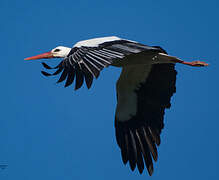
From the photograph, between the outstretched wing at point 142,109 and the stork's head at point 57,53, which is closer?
the outstretched wing at point 142,109

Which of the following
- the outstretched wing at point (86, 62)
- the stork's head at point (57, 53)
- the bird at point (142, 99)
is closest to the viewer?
the outstretched wing at point (86, 62)

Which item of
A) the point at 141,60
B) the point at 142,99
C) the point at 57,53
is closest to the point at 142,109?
the point at 142,99

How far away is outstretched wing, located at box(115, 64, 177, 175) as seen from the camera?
773cm

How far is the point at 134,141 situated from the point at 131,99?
2.91ft

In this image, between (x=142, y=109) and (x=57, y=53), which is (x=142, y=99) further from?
(x=57, y=53)

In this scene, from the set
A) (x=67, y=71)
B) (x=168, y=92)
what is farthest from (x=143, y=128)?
(x=67, y=71)

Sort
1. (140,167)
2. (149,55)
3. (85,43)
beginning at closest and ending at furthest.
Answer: (85,43)
(149,55)
(140,167)

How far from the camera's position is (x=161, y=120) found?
7871mm

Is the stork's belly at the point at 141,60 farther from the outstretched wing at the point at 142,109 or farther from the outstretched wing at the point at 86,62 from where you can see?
the outstretched wing at the point at 86,62

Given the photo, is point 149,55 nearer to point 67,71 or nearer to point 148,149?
point 148,149

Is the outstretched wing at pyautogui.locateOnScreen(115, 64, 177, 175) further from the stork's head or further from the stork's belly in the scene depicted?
the stork's head

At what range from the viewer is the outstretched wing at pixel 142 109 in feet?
25.4

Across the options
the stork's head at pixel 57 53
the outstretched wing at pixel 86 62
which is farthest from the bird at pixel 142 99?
the outstretched wing at pixel 86 62

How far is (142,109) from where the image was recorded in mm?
8195
